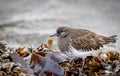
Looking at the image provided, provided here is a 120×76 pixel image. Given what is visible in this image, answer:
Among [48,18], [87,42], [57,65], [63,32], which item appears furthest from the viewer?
[48,18]

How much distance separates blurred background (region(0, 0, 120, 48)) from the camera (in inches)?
304

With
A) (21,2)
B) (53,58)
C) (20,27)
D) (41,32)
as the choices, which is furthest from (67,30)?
(21,2)

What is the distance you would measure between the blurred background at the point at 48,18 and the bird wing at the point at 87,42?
189 cm

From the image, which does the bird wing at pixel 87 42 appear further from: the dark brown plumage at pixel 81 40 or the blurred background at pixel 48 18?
the blurred background at pixel 48 18

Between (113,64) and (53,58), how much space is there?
68cm

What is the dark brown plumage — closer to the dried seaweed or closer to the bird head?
the bird head

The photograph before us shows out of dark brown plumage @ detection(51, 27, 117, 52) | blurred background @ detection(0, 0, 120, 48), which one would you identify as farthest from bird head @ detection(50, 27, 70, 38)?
blurred background @ detection(0, 0, 120, 48)

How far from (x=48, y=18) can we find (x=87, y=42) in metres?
3.65

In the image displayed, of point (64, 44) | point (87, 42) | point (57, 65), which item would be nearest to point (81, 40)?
point (87, 42)

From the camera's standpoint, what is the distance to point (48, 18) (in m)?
8.82

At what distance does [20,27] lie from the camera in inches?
331

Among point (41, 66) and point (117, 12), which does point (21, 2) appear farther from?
point (41, 66)

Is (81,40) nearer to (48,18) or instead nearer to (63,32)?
(63,32)

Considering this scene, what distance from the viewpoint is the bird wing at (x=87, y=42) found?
5.19 metres
